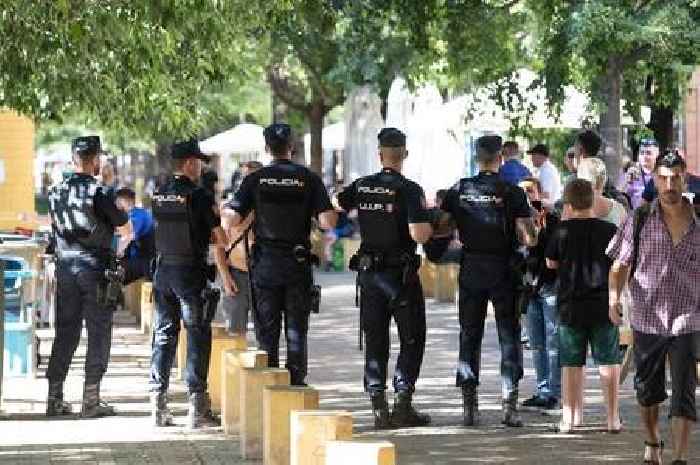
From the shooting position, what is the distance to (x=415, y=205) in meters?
14.1

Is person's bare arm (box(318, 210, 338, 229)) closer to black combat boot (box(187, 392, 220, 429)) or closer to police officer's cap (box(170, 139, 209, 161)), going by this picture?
police officer's cap (box(170, 139, 209, 161))

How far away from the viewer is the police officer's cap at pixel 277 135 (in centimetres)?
1441

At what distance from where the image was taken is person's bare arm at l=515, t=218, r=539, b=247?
14152mm

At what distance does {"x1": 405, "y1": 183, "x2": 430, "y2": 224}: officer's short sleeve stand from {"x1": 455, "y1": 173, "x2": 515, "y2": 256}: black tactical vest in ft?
1.11

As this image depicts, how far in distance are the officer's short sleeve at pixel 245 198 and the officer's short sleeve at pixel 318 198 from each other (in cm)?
41

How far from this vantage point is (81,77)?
20.9m

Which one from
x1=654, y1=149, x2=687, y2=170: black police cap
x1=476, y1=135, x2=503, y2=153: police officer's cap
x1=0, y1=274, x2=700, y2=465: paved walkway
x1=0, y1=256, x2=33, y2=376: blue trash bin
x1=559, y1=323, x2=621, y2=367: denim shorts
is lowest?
x1=0, y1=274, x2=700, y2=465: paved walkway

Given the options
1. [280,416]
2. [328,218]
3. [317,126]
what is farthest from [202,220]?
[317,126]

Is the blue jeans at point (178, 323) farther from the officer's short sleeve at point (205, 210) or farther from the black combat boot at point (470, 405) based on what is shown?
the black combat boot at point (470, 405)

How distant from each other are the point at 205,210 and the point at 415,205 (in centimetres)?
150

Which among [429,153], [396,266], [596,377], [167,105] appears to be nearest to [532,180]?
[596,377]

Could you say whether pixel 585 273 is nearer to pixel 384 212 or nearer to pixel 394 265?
pixel 394 265

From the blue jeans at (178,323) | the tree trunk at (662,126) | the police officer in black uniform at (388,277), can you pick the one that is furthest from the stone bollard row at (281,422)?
the tree trunk at (662,126)

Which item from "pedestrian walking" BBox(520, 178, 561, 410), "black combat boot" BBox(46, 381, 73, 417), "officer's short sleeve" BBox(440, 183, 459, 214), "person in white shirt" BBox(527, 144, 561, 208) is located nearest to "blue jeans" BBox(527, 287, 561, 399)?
"pedestrian walking" BBox(520, 178, 561, 410)
